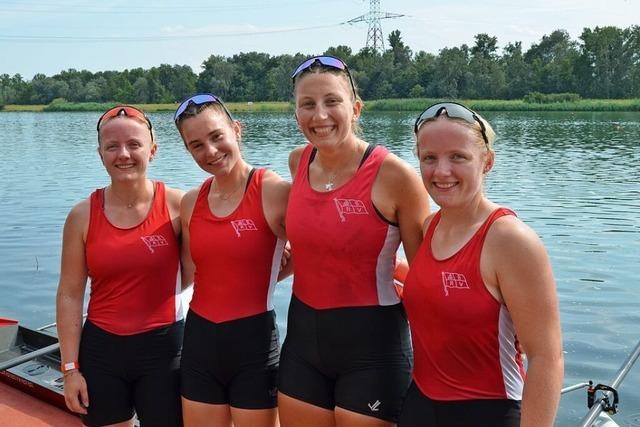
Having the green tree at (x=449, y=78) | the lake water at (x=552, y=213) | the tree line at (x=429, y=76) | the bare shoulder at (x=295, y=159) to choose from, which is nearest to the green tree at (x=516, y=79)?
the tree line at (x=429, y=76)

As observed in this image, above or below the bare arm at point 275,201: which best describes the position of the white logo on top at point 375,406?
below

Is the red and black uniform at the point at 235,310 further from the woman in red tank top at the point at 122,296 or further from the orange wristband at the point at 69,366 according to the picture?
the orange wristband at the point at 69,366

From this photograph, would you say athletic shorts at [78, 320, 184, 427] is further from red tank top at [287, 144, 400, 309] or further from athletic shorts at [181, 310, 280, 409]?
red tank top at [287, 144, 400, 309]

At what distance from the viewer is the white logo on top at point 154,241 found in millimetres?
3077

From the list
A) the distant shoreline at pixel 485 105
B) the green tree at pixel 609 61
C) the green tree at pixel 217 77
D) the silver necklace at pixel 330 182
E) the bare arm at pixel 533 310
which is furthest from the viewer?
the green tree at pixel 217 77

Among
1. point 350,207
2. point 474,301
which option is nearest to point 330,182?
point 350,207

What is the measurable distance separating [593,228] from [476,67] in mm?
60995

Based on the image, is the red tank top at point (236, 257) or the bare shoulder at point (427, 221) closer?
the bare shoulder at point (427, 221)

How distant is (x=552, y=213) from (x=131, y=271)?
15.7 meters

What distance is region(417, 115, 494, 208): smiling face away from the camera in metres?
Result: 2.28

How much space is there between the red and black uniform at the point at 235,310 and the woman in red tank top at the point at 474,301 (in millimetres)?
819

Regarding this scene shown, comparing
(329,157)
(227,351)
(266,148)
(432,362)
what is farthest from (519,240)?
(266,148)

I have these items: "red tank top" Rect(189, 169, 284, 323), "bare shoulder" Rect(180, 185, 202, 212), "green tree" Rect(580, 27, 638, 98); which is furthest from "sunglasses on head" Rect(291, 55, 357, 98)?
"green tree" Rect(580, 27, 638, 98)

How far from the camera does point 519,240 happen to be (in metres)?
2.11
